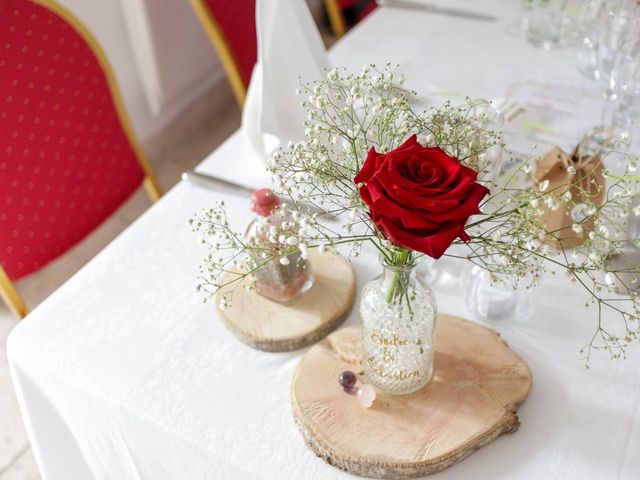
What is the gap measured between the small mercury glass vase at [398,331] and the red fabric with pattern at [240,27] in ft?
3.75

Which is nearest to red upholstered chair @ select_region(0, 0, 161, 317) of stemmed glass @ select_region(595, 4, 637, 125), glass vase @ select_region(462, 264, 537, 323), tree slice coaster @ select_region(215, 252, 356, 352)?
tree slice coaster @ select_region(215, 252, 356, 352)

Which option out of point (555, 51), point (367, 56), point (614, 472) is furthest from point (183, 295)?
point (555, 51)

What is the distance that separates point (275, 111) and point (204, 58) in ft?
5.52

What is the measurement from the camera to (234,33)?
1.82 meters

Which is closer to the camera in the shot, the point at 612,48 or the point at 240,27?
the point at 612,48

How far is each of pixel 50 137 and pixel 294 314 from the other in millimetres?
691

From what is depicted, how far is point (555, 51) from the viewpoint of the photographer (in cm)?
158

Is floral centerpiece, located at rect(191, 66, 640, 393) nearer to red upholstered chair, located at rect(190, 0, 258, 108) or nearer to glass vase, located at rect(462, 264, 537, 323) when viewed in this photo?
glass vase, located at rect(462, 264, 537, 323)

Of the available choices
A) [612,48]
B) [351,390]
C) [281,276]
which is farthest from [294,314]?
[612,48]

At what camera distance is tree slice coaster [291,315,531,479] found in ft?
2.61

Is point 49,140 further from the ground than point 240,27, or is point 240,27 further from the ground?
point 49,140

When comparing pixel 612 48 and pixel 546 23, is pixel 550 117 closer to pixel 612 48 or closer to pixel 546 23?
pixel 612 48

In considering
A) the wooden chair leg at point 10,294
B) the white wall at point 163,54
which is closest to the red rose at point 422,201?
the wooden chair leg at point 10,294

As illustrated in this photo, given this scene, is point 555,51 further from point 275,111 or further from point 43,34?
point 43,34
